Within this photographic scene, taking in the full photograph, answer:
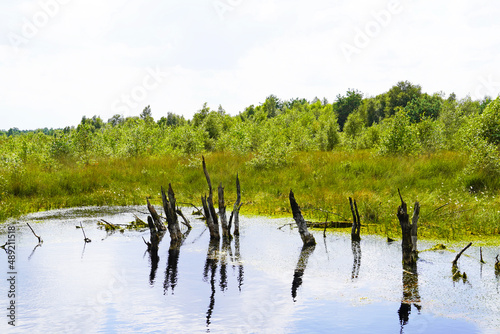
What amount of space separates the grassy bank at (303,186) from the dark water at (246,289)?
2.75 metres

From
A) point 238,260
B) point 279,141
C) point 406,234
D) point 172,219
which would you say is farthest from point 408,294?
point 279,141

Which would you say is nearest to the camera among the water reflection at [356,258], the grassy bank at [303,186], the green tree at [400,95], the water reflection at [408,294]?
the water reflection at [408,294]

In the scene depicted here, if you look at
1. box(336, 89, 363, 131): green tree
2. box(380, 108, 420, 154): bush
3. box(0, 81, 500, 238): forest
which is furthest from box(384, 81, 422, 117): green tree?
box(380, 108, 420, 154): bush

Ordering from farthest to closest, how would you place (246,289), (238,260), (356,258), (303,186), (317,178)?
1. (317,178)
2. (303,186)
3. (238,260)
4. (356,258)
5. (246,289)

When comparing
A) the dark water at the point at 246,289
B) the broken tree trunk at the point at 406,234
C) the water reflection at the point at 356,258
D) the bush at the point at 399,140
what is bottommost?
the dark water at the point at 246,289

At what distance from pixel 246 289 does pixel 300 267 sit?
1874 mm

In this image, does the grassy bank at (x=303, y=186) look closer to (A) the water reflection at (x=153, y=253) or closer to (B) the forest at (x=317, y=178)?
(B) the forest at (x=317, y=178)

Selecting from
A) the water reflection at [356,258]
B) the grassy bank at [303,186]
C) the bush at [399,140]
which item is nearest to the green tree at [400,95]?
the bush at [399,140]

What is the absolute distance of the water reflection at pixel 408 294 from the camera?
6.87 m

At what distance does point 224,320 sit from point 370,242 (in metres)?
6.30

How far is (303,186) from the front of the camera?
66.2 ft

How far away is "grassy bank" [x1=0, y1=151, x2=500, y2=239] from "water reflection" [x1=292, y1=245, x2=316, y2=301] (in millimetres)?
3116

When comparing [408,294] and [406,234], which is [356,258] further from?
[408,294]

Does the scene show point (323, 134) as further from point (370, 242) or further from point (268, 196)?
point (370, 242)
